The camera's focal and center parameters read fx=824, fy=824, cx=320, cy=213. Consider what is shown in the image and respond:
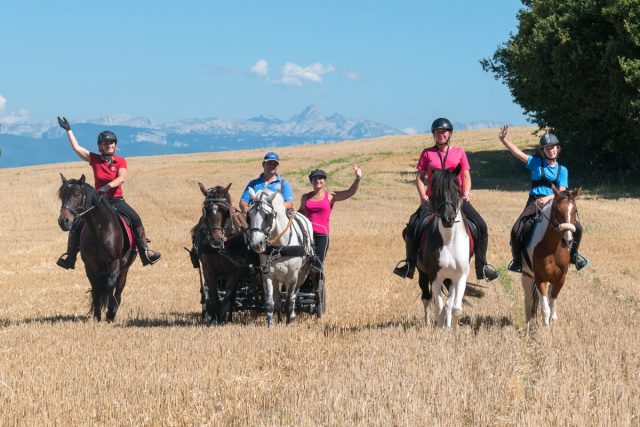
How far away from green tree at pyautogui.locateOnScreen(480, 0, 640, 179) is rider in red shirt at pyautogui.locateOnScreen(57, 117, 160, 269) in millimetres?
27270

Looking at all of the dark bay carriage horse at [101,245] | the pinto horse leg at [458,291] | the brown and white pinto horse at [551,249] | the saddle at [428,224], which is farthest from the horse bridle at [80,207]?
the brown and white pinto horse at [551,249]

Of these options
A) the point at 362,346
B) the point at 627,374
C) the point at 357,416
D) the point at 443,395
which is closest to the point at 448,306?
the point at 362,346

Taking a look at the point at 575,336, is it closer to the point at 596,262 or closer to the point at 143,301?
the point at 143,301

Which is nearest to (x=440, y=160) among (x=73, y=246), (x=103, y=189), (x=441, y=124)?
(x=441, y=124)

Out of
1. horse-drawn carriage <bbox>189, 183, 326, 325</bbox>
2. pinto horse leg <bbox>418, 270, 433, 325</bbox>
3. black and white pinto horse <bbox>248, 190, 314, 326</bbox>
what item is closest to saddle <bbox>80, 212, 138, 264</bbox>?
horse-drawn carriage <bbox>189, 183, 326, 325</bbox>

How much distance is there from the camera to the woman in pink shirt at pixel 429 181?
1025 centimetres

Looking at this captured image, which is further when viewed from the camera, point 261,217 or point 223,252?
point 223,252

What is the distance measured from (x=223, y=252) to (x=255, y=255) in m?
0.46

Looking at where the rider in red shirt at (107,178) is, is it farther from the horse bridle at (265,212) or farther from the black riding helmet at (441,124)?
the black riding helmet at (441,124)

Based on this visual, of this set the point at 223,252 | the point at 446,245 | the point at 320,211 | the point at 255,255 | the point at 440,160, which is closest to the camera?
the point at 446,245

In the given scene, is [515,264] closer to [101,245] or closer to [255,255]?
[255,255]

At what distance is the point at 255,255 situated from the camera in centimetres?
1160

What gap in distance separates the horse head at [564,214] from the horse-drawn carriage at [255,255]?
11.3ft

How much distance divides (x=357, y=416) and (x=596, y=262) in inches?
587
